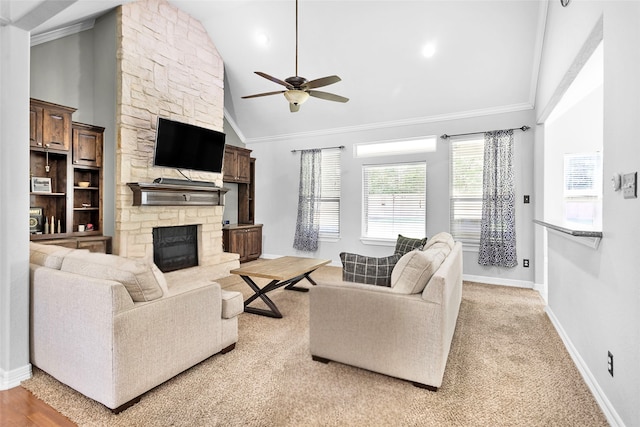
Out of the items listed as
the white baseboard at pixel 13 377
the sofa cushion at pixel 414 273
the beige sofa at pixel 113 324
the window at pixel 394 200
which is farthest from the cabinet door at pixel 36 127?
the window at pixel 394 200

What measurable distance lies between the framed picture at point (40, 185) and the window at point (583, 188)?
7313 millimetres

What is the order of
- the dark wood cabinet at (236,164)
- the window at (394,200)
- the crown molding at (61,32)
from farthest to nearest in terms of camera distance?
1. the dark wood cabinet at (236,164)
2. the window at (394,200)
3. the crown molding at (61,32)

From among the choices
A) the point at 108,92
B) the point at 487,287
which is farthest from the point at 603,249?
the point at 108,92

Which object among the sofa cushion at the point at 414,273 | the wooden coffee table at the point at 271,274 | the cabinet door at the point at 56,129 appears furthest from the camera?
the cabinet door at the point at 56,129

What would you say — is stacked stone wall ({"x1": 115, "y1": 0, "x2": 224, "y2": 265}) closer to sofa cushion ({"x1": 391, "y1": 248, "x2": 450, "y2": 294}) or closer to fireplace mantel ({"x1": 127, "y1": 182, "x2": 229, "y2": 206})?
fireplace mantel ({"x1": 127, "y1": 182, "x2": 229, "y2": 206})

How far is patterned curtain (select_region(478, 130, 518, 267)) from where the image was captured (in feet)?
16.1

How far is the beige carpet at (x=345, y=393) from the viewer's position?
184 cm

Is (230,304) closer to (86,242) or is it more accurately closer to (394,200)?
(86,242)

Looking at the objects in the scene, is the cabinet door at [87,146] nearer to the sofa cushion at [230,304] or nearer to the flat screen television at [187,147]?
the flat screen television at [187,147]

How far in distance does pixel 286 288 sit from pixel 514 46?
4.49m

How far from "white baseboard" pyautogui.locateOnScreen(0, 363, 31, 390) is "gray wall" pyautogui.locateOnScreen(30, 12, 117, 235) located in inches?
93.4

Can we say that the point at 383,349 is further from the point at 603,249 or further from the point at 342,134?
the point at 342,134

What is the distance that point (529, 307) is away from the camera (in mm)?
3955

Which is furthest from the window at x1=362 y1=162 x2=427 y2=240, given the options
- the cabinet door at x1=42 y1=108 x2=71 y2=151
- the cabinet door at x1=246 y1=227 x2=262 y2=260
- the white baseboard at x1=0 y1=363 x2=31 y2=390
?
the white baseboard at x1=0 y1=363 x2=31 y2=390
